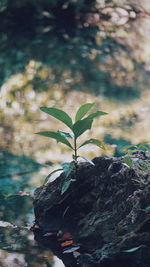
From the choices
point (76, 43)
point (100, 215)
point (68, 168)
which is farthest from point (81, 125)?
point (76, 43)

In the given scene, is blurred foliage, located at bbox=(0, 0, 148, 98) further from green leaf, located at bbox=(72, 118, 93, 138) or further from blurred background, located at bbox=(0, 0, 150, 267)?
green leaf, located at bbox=(72, 118, 93, 138)

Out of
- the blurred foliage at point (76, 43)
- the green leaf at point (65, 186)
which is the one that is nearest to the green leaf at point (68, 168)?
the green leaf at point (65, 186)

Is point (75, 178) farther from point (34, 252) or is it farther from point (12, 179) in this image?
point (12, 179)

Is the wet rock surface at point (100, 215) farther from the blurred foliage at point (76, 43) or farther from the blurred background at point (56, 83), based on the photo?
the blurred foliage at point (76, 43)

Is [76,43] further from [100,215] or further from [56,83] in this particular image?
[100,215]

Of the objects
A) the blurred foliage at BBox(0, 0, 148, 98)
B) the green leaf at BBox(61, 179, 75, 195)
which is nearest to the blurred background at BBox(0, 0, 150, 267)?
the blurred foliage at BBox(0, 0, 148, 98)

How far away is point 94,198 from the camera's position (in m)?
1.86

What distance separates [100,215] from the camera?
1771mm

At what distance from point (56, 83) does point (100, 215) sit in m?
2.89

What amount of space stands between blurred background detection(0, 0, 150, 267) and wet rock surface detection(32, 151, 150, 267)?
0.08m

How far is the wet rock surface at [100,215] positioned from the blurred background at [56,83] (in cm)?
8

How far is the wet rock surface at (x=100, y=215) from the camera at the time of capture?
5.07ft

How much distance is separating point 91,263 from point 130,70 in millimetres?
3720

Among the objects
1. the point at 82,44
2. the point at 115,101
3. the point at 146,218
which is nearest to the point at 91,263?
the point at 146,218
